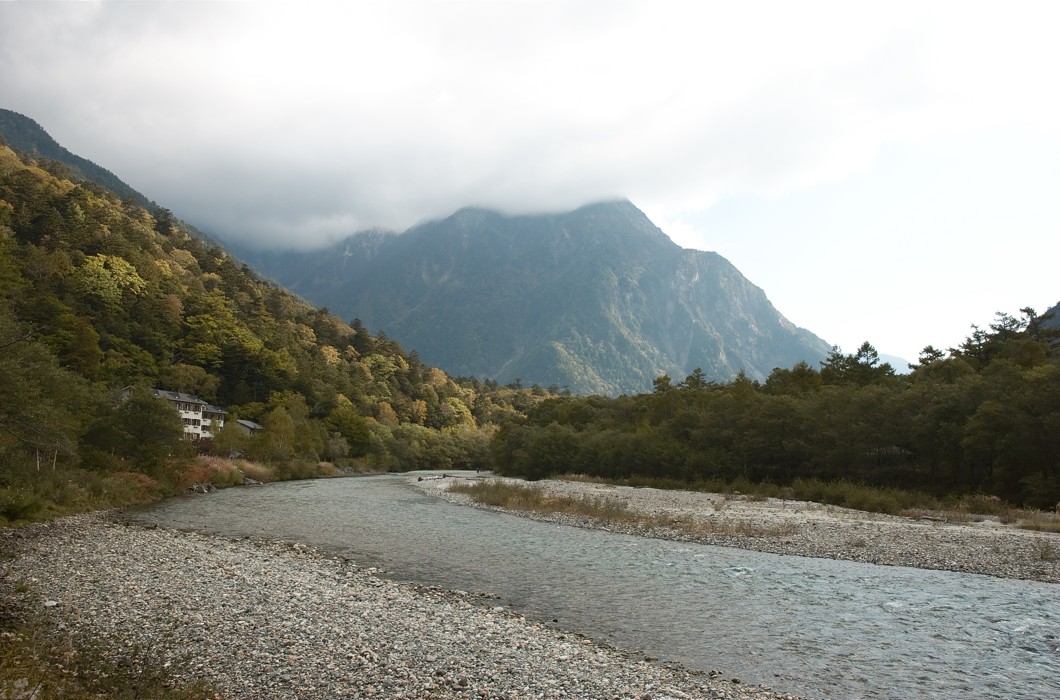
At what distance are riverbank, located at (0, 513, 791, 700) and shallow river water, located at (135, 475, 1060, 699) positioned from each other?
5.35ft

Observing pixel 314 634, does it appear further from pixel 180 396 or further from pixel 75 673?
pixel 180 396

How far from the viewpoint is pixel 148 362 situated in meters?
100

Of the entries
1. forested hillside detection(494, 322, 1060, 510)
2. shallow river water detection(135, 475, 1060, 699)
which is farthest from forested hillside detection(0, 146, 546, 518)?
forested hillside detection(494, 322, 1060, 510)

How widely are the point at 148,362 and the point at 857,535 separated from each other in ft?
356

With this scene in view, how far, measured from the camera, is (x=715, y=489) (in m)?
64.4

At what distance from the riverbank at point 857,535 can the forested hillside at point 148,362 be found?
31.5 meters

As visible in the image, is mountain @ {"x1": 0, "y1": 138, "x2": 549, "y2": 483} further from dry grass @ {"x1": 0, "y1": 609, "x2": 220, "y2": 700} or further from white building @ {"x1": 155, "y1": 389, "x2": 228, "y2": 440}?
dry grass @ {"x1": 0, "y1": 609, "x2": 220, "y2": 700}

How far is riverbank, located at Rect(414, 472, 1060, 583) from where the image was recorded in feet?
77.5

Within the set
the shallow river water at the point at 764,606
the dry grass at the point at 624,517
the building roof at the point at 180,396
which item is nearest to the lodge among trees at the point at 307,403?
the building roof at the point at 180,396

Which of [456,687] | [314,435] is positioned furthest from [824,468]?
[314,435]

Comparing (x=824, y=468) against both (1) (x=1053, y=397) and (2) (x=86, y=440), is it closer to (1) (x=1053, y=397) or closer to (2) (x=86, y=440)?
(1) (x=1053, y=397)

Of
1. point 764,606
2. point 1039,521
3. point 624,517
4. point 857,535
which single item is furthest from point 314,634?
point 1039,521

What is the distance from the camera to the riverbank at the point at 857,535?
77.5 ft

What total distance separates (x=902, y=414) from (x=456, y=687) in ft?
180
